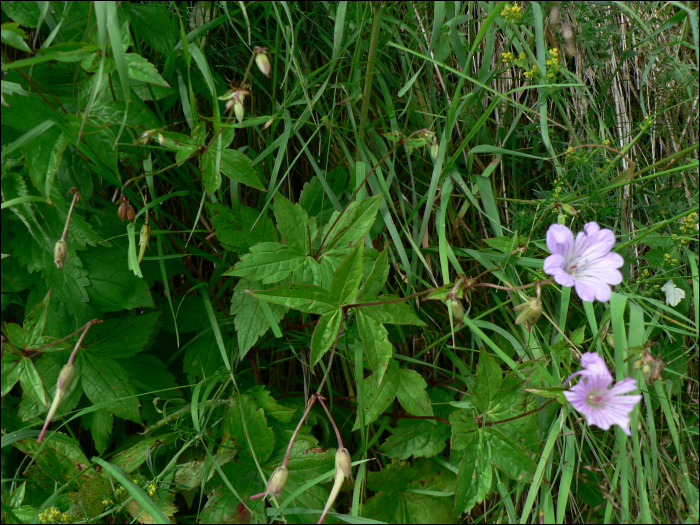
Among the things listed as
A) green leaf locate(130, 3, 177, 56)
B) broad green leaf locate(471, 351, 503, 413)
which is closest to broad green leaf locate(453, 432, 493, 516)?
broad green leaf locate(471, 351, 503, 413)

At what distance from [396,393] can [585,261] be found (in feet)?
2.18

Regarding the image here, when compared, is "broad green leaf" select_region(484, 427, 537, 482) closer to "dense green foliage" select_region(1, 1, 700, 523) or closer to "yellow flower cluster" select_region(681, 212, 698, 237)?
"dense green foliage" select_region(1, 1, 700, 523)

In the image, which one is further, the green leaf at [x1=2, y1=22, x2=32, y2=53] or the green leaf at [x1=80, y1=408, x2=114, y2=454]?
the green leaf at [x1=80, y1=408, x2=114, y2=454]

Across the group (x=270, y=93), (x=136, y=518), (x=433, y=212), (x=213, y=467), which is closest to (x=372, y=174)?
(x=433, y=212)

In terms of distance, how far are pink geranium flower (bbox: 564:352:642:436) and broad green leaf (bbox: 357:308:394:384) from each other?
1.54ft

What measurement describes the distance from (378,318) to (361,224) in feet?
0.94

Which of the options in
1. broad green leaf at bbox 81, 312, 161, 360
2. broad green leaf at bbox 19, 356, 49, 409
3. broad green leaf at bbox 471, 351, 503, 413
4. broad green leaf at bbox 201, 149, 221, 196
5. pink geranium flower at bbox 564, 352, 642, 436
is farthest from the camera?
broad green leaf at bbox 81, 312, 161, 360

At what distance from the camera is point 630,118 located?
198 centimetres

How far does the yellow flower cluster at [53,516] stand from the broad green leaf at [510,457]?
3.85ft

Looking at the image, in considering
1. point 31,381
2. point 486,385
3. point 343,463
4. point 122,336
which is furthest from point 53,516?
point 486,385

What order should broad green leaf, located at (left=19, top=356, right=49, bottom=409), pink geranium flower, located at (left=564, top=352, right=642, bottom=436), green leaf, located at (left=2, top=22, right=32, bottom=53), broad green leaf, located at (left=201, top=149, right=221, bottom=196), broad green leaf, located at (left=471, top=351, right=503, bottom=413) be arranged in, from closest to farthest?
pink geranium flower, located at (left=564, top=352, right=642, bottom=436), green leaf, located at (left=2, top=22, right=32, bottom=53), broad green leaf, located at (left=19, top=356, right=49, bottom=409), broad green leaf, located at (left=201, top=149, right=221, bottom=196), broad green leaf, located at (left=471, top=351, right=503, bottom=413)

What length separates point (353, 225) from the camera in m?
1.54

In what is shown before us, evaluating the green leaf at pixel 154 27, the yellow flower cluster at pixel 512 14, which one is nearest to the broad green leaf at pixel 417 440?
the yellow flower cluster at pixel 512 14

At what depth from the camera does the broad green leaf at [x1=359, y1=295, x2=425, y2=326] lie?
1439 millimetres
